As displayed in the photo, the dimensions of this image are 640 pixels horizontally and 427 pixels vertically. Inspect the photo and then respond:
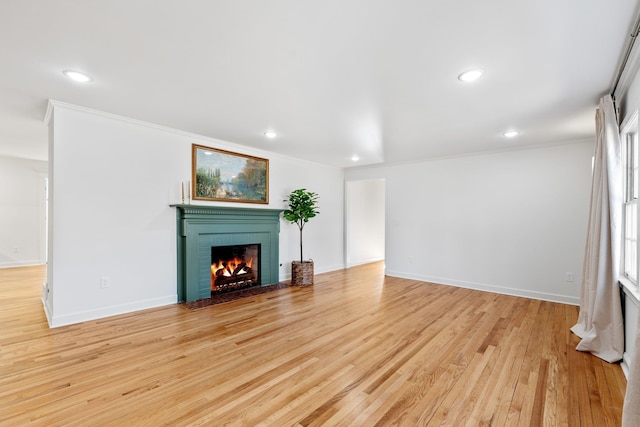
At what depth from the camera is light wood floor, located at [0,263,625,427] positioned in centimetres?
186

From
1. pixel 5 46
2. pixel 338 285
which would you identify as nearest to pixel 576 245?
pixel 338 285

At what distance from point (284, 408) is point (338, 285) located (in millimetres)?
3465

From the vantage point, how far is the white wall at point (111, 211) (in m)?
3.23

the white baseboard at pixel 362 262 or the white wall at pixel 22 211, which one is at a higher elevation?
the white wall at pixel 22 211

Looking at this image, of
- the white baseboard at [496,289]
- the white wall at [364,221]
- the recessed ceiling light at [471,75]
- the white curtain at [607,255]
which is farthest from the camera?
the white wall at [364,221]

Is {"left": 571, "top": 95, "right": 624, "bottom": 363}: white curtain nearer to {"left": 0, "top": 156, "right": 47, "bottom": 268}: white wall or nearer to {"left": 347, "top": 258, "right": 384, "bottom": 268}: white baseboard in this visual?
{"left": 347, "top": 258, "right": 384, "bottom": 268}: white baseboard

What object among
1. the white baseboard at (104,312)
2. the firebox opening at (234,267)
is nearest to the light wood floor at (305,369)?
the white baseboard at (104,312)

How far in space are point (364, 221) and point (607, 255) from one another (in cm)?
533

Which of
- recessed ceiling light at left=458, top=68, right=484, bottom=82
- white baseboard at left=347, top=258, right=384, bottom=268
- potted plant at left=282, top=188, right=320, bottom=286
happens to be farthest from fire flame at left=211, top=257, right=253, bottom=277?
recessed ceiling light at left=458, top=68, right=484, bottom=82

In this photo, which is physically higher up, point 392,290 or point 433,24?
point 433,24

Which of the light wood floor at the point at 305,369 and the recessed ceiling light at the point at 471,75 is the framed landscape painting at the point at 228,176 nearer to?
the light wood floor at the point at 305,369

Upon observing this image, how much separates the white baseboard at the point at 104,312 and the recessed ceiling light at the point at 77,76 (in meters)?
2.42

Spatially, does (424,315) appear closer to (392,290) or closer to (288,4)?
(392,290)

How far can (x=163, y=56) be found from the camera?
219cm
